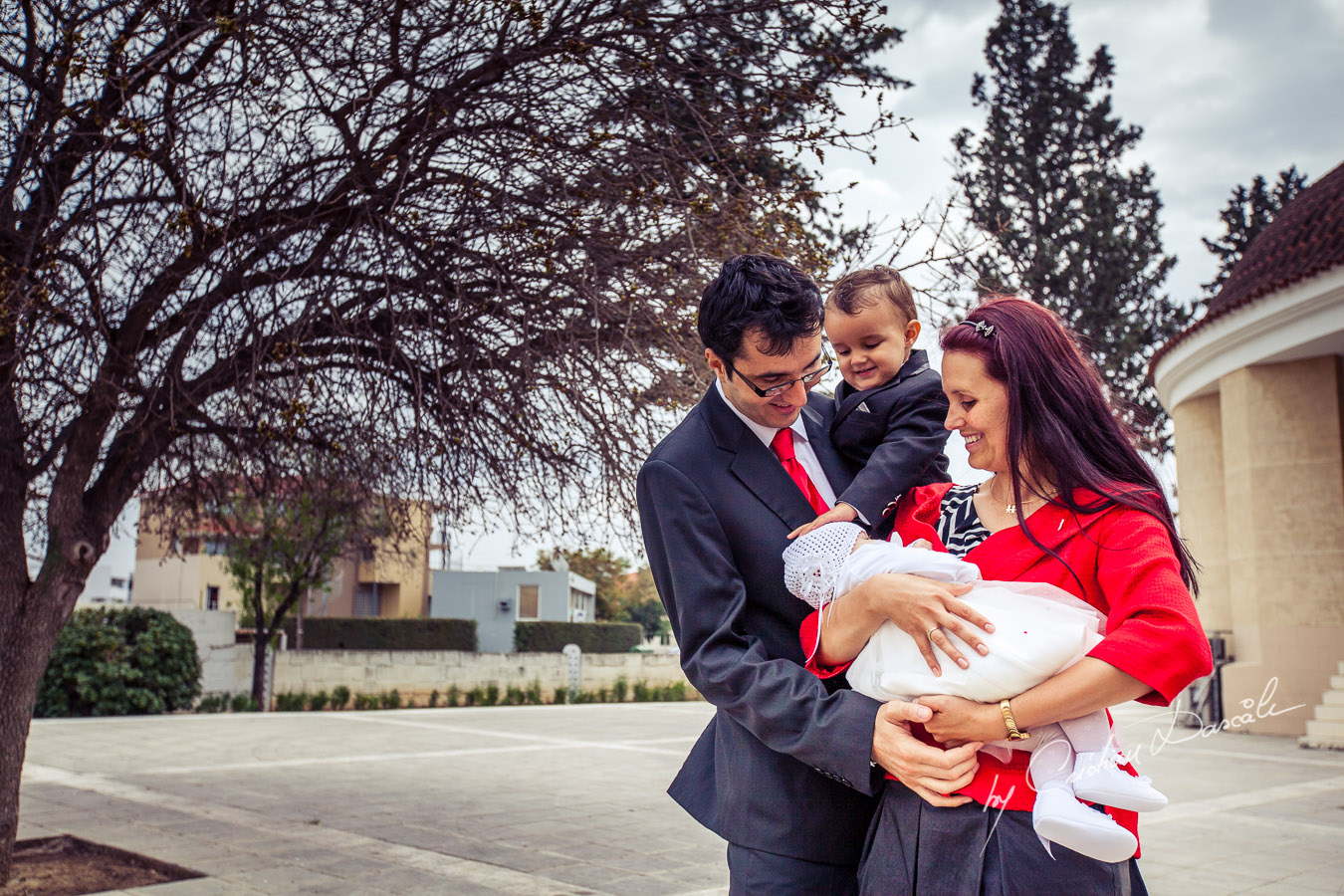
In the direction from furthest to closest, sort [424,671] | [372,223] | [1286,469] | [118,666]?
[424,671]
[118,666]
[1286,469]
[372,223]

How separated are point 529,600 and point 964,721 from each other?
40.7m

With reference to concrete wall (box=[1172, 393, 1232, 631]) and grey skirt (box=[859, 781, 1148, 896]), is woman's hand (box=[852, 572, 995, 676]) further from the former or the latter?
concrete wall (box=[1172, 393, 1232, 631])

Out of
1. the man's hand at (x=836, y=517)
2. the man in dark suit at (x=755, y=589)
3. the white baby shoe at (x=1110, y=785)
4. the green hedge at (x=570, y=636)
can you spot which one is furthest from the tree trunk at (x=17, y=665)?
the green hedge at (x=570, y=636)

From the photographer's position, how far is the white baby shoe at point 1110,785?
1.45 metres

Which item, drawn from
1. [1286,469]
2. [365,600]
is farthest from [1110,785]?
[365,600]

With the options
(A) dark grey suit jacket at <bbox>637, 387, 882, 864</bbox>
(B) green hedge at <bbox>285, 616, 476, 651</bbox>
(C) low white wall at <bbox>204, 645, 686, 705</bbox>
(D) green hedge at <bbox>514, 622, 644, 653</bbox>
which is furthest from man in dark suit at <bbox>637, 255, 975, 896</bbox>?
(D) green hedge at <bbox>514, 622, 644, 653</bbox>

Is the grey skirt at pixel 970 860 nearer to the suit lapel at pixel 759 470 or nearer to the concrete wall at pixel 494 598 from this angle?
the suit lapel at pixel 759 470

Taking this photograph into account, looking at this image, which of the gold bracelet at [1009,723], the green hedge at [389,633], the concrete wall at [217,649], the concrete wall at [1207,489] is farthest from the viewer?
the green hedge at [389,633]

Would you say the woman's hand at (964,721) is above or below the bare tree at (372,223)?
below

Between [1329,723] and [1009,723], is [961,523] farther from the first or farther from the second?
[1329,723]

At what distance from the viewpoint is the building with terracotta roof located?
13195mm

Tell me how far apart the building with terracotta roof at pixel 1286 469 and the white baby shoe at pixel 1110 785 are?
1333 cm

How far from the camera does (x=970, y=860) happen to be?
1628 mm

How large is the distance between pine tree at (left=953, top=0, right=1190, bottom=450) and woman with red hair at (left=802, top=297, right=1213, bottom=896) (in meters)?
21.3
